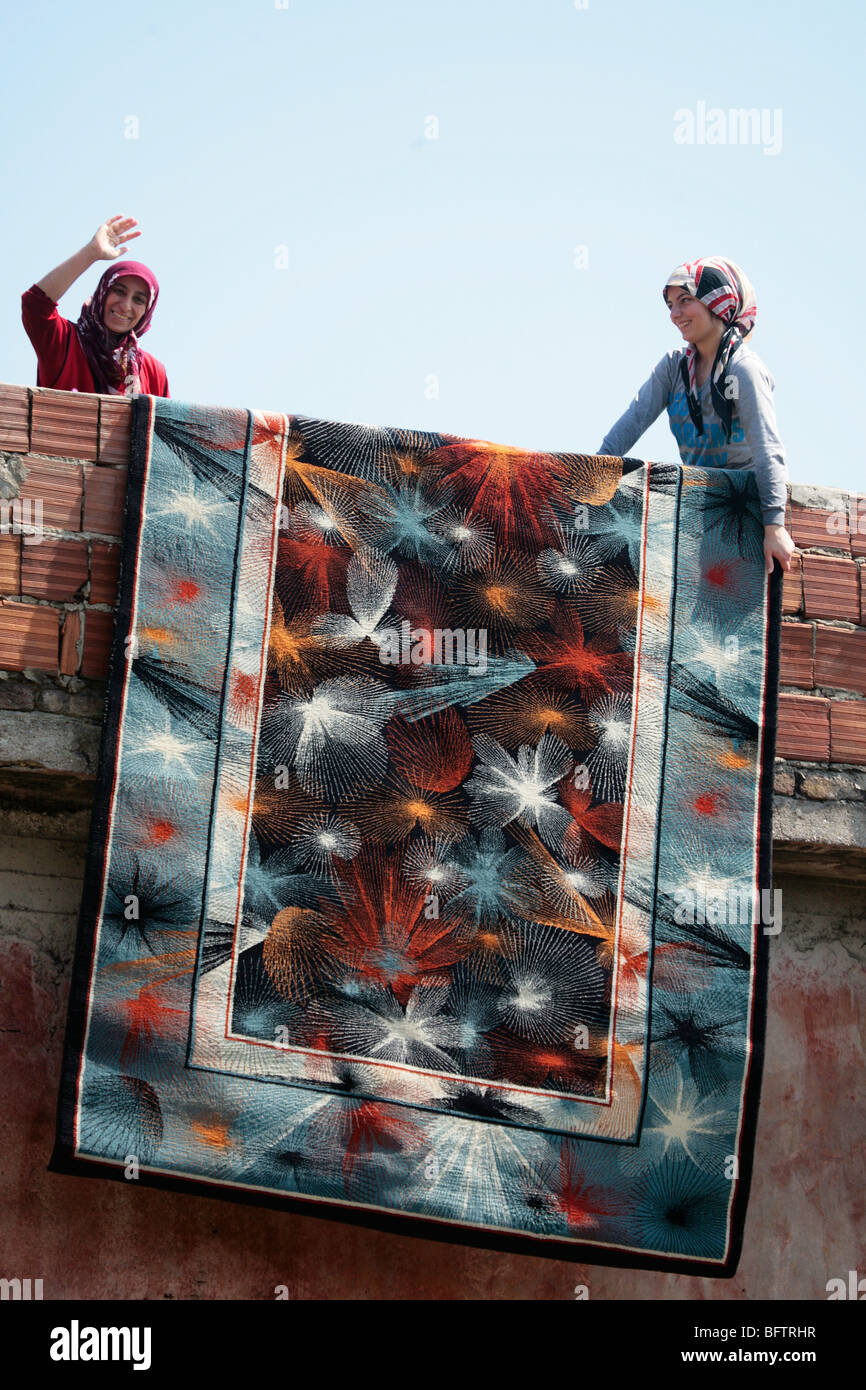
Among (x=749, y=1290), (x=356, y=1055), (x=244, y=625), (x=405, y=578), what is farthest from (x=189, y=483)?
(x=749, y=1290)

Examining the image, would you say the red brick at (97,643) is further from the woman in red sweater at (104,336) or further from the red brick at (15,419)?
the woman in red sweater at (104,336)

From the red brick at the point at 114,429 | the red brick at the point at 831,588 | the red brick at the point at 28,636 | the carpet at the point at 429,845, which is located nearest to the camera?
the carpet at the point at 429,845

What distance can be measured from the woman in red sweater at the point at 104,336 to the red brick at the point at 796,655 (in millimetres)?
1941

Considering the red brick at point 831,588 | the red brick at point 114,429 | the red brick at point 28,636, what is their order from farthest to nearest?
the red brick at point 831,588, the red brick at point 114,429, the red brick at point 28,636

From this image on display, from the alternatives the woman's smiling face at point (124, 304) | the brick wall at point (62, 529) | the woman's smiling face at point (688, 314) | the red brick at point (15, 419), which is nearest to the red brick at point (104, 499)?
the brick wall at point (62, 529)

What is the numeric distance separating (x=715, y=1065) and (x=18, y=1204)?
183 centimetres

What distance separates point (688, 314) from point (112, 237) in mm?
1632

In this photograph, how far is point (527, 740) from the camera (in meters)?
3.24

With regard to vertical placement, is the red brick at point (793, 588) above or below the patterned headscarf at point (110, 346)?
below

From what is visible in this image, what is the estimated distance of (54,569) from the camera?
3.10 m

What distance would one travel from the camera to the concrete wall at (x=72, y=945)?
10.2ft

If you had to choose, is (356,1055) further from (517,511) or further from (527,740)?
(517,511)

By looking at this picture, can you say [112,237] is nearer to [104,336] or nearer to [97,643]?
[104,336]
